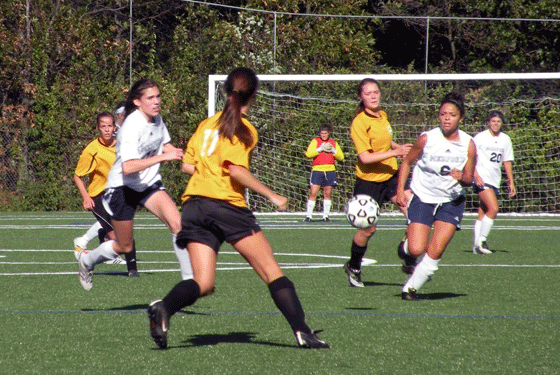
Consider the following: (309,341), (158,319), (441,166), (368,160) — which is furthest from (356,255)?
(158,319)

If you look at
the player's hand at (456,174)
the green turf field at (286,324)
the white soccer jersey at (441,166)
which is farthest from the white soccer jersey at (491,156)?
the player's hand at (456,174)

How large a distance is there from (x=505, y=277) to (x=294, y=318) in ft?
16.5

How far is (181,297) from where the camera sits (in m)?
6.02

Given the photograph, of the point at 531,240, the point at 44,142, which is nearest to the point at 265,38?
the point at 44,142

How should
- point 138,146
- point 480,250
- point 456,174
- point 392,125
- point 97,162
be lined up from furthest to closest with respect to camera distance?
point 392,125 < point 480,250 < point 97,162 < point 456,174 < point 138,146

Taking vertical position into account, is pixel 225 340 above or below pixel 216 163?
below

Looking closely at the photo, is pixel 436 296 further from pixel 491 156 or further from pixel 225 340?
pixel 491 156

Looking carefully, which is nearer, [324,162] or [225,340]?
[225,340]

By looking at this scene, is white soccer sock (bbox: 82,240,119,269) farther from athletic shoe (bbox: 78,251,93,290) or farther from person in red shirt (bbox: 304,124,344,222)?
person in red shirt (bbox: 304,124,344,222)

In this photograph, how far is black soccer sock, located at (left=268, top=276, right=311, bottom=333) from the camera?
6109mm

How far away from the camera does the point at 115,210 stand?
8531 millimetres

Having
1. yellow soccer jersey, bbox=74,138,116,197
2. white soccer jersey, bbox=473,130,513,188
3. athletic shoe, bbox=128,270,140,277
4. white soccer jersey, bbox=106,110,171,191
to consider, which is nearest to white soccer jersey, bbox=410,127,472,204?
white soccer jersey, bbox=106,110,171,191

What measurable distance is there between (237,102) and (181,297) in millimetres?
1219

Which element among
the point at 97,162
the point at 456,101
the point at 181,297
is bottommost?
the point at 181,297
